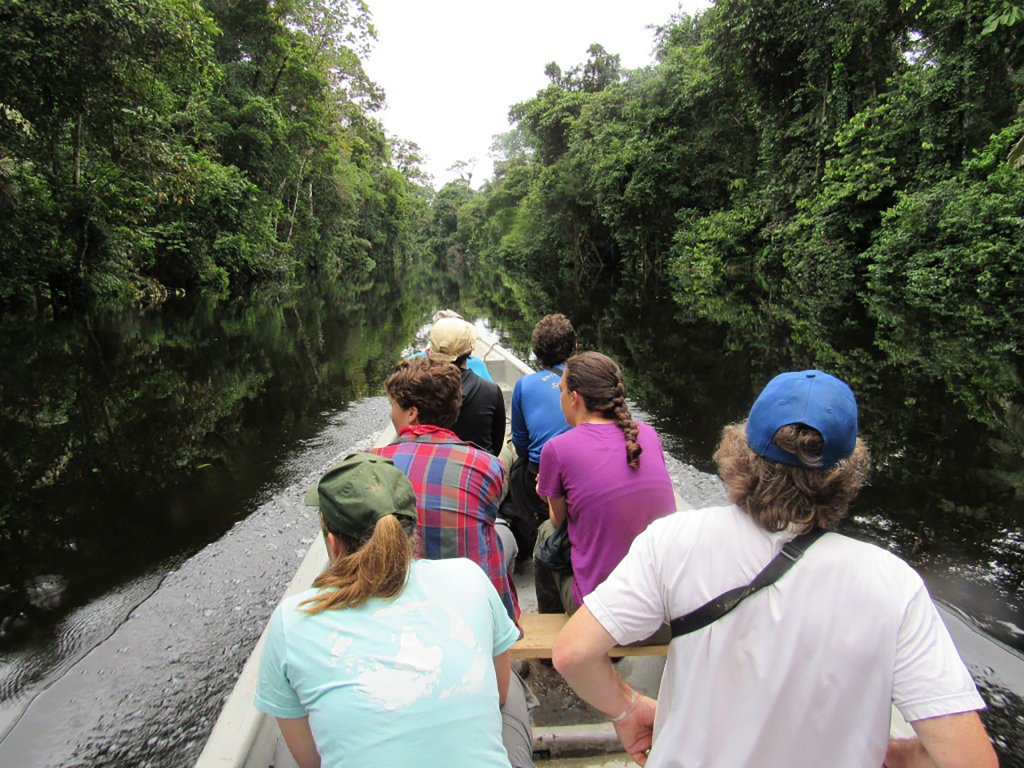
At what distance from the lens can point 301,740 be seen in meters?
1.32

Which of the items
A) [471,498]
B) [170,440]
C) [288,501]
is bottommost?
[288,501]

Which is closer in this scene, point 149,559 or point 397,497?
point 397,497

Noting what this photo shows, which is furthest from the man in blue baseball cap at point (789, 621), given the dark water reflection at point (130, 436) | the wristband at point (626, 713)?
the dark water reflection at point (130, 436)

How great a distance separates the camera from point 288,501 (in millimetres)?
5285

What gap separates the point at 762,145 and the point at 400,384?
21.5 metres

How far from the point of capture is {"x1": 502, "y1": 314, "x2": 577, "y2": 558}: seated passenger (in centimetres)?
283

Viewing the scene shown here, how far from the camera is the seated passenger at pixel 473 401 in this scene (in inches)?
119

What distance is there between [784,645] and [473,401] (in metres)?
2.17

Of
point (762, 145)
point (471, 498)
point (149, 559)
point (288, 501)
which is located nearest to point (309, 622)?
point (471, 498)

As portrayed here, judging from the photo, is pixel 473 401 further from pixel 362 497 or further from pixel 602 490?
pixel 362 497

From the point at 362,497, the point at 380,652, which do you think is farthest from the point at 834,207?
the point at 380,652

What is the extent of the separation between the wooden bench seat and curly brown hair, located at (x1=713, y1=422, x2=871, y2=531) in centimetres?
93

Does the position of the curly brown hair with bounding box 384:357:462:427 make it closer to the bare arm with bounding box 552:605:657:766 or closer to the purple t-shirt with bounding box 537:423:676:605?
the purple t-shirt with bounding box 537:423:676:605

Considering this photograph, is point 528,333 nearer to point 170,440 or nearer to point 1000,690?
point 170,440
